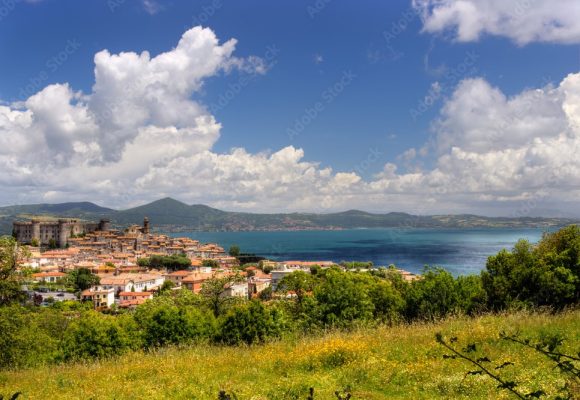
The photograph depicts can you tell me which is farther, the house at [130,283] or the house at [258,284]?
the house at [130,283]

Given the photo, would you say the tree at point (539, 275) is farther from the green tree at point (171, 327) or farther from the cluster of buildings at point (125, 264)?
the cluster of buildings at point (125, 264)

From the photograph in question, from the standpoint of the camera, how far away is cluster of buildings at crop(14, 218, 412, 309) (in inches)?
3024

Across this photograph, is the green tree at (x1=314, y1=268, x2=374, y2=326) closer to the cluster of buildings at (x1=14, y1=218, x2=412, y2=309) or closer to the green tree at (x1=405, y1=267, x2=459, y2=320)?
the green tree at (x1=405, y1=267, x2=459, y2=320)

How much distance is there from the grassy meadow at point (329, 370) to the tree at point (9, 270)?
8601 mm

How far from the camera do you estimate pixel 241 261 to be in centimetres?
13238

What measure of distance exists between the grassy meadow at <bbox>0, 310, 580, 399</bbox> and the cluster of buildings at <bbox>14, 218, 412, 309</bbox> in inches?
1221

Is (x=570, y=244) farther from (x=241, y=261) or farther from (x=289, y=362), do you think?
(x=241, y=261)

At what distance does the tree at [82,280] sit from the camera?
270 feet

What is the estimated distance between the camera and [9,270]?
18.9 metres

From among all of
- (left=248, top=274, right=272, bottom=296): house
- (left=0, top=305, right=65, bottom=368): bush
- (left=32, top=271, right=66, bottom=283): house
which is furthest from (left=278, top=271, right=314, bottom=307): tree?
(left=32, top=271, right=66, bottom=283): house

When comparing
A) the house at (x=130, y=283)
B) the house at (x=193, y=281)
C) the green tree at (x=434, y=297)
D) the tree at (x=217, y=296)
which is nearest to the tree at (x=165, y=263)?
the house at (x=193, y=281)

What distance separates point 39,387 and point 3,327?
1128cm

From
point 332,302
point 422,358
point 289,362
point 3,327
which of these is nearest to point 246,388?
point 289,362

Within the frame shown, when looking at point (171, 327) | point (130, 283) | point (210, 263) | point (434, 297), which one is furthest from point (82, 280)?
point (434, 297)
